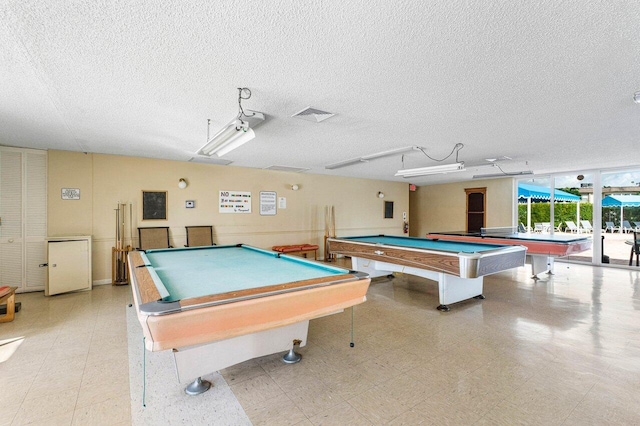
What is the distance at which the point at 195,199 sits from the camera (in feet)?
18.7

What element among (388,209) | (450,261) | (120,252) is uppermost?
(388,209)

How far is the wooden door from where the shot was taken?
8422 millimetres

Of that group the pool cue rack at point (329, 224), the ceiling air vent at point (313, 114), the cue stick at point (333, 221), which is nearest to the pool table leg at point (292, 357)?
the ceiling air vent at point (313, 114)

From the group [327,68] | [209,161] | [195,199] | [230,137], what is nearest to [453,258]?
[327,68]

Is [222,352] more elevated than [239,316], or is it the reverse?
[239,316]

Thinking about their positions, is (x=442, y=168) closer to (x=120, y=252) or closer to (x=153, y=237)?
(x=153, y=237)

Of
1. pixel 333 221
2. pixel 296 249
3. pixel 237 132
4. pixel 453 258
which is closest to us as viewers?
pixel 237 132

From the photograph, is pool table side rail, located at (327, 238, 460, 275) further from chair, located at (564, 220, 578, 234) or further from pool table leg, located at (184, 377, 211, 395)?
chair, located at (564, 220, 578, 234)

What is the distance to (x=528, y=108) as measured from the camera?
2771 mm

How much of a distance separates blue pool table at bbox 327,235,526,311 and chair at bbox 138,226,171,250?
3485 millimetres

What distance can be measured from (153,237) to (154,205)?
60cm

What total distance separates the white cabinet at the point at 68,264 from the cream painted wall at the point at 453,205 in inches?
358

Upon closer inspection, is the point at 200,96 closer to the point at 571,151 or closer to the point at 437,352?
the point at 437,352

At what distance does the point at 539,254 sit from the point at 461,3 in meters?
4.93
